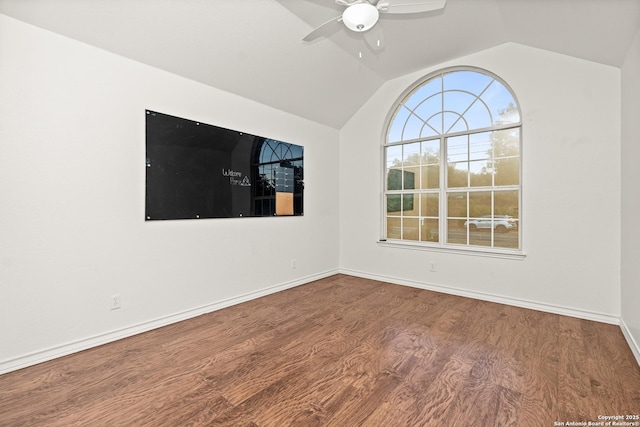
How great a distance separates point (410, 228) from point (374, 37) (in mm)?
2609

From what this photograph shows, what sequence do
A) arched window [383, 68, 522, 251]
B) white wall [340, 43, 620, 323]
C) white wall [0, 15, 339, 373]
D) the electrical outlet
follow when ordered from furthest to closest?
arched window [383, 68, 522, 251] < white wall [340, 43, 620, 323] < the electrical outlet < white wall [0, 15, 339, 373]

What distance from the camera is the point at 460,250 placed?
3867mm

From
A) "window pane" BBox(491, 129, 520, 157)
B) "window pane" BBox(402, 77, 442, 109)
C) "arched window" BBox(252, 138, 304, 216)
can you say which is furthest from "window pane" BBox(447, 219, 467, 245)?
"arched window" BBox(252, 138, 304, 216)

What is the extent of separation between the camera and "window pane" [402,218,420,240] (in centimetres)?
438

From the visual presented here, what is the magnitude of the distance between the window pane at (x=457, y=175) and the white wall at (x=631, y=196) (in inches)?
58.2

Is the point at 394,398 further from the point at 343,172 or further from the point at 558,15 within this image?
the point at 343,172

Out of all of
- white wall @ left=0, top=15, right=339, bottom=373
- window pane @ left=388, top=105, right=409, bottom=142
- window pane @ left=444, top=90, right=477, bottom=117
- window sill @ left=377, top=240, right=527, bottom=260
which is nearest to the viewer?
white wall @ left=0, top=15, right=339, bottom=373

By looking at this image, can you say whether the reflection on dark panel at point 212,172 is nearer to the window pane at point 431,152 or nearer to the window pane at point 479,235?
the window pane at point 431,152

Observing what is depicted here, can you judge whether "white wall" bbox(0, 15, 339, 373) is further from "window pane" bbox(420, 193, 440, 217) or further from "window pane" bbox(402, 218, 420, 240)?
"window pane" bbox(420, 193, 440, 217)

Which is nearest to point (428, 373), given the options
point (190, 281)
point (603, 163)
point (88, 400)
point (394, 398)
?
point (394, 398)

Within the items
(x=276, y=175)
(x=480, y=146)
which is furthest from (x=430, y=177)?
(x=276, y=175)

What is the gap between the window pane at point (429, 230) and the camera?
4.19 m

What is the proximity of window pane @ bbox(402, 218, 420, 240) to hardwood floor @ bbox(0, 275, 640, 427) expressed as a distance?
1530 mm

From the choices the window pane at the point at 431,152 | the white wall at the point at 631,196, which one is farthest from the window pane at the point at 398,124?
the white wall at the point at 631,196
